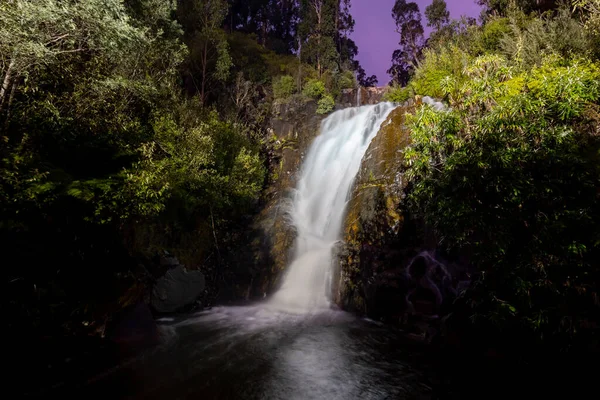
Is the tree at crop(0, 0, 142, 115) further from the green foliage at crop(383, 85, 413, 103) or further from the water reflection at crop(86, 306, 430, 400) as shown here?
the green foliage at crop(383, 85, 413, 103)

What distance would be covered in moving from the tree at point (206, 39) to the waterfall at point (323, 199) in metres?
9.58

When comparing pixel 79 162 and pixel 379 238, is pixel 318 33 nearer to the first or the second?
pixel 379 238

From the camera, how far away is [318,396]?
5914mm

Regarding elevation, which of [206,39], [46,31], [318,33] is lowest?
[46,31]

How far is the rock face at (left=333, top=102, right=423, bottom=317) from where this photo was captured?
10445 mm

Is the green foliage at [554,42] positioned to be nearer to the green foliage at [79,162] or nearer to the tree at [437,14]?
the green foliage at [79,162]

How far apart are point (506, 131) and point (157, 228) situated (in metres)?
13.6

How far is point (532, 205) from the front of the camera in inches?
227

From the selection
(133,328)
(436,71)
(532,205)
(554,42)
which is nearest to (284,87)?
(436,71)

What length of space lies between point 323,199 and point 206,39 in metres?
15.8

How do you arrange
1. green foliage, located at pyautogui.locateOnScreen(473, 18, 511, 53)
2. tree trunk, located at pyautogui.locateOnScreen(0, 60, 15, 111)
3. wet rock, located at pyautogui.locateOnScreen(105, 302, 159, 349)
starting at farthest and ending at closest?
green foliage, located at pyautogui.locateOnScreen(473, 18, 511, 53)
wet rock, located at pyautogui.locateOnScreen(105, 302, 159, 349)
tree trunk, located at pyautogui.locateOnScreen(0, 60, 15, 111)

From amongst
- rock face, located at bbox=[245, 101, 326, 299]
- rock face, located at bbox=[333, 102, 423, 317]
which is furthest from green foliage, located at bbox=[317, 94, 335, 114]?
rock face, located at bbox=[333, 102, 423, 317]

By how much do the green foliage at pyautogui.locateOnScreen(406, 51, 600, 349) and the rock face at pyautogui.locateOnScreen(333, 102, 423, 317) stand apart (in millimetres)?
3499

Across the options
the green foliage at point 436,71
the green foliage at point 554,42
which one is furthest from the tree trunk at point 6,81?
the green foliage at point 436,71
